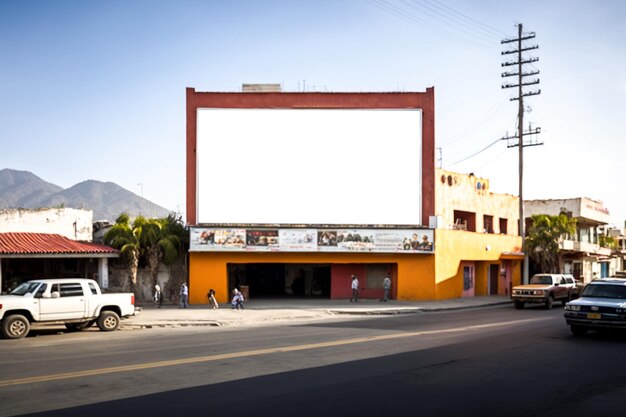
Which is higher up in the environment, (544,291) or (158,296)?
(544,291)

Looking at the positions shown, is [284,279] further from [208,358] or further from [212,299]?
[208,358]

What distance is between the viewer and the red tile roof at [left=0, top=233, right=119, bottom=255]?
29031 mm

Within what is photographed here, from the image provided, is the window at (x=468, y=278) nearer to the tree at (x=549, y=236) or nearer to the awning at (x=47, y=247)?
the tree at (x=549, y=236)

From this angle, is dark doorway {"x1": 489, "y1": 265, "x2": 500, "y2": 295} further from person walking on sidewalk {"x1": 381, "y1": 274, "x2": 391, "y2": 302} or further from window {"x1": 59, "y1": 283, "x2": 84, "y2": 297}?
window {"x1": 59, "y1": 283, "x2": 84, "y2": 297}

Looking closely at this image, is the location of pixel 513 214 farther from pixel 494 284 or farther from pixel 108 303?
pixel 108 303

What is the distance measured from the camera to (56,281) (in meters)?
21.1

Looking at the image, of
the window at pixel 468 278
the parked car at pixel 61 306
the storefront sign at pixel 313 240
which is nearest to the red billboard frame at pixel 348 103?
the storefront sign at pixel 313 240

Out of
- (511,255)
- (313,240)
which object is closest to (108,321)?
(313,240)

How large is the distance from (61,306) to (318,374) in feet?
40.0

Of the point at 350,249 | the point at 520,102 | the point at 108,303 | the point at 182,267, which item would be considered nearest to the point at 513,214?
the point at 520,102

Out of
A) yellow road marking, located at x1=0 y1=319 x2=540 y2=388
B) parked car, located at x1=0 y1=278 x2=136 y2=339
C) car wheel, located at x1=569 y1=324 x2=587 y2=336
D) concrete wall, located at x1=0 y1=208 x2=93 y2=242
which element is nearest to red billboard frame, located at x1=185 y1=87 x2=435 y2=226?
concrete wall, located at x1=0 y1=208 x2=93 y2=242

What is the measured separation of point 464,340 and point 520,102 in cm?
2972

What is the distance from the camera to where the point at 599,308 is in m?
18.1

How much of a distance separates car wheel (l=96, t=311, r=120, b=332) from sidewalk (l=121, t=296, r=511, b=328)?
1.59 meters
